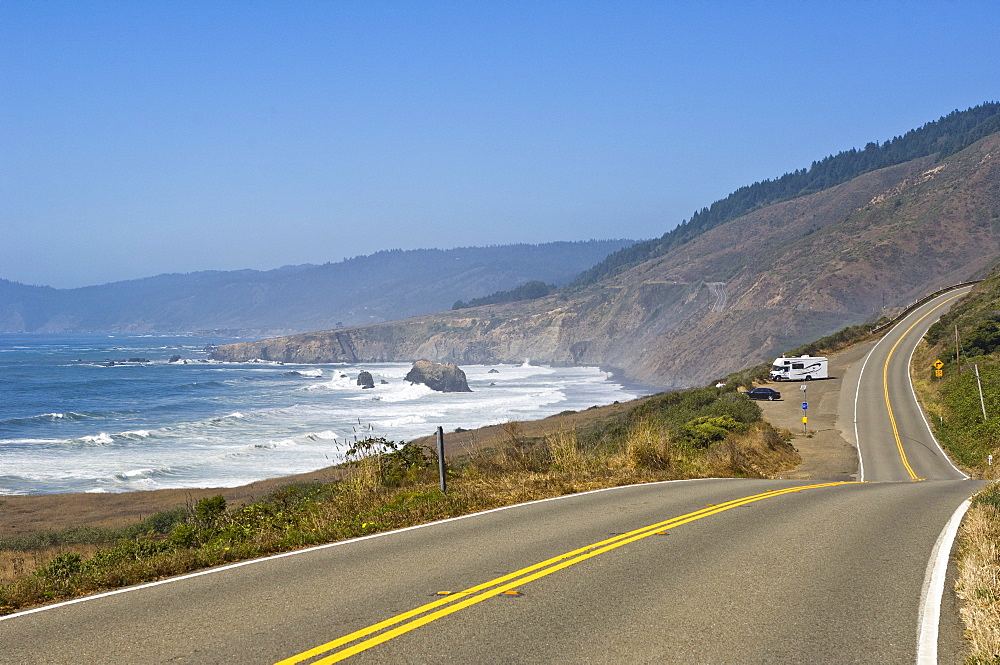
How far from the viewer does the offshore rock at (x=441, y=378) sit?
4946 inches

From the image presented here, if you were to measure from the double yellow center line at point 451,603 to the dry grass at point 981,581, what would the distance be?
334cm

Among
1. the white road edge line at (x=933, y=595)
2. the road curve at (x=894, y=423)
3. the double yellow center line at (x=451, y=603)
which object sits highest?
the double yellow center line at (x=451, y=603)

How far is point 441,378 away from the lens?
127 m

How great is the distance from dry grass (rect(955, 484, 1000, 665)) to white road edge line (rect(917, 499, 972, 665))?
0.14m

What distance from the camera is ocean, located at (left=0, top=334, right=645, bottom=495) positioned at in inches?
1911

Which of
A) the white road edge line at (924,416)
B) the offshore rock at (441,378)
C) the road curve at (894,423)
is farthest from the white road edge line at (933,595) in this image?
the offshore rock at (441,378)

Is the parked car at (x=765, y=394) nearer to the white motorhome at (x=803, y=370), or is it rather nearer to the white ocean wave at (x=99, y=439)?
the white motorhome at (x=803, y=370)

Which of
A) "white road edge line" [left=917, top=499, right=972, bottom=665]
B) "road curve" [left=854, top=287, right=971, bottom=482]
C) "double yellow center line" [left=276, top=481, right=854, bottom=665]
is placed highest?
"double yellow center line" [left=276, top=481, right=854, bottom=665]

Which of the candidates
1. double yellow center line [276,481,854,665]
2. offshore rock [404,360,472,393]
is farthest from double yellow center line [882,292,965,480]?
offshore rock [404,360,472,393]

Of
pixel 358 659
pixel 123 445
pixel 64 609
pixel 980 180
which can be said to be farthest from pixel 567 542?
pixel 980 180

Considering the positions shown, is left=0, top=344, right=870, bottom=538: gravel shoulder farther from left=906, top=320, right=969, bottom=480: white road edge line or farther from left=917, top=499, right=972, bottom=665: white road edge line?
left=917, top=499, right=972, bottom=665: white road edge line

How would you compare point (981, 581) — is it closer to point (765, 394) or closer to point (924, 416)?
point (924, 416)

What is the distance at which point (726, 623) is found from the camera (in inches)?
246

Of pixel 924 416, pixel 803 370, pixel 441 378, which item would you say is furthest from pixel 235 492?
pixel 441 378
